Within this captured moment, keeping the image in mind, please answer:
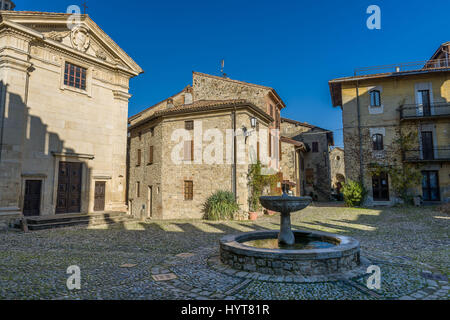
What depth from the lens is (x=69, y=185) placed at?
1291 centimetres

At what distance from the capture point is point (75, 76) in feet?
43.9

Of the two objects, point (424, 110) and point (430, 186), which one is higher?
point (424, 110)

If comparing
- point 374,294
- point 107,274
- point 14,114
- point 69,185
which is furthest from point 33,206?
point 374,294

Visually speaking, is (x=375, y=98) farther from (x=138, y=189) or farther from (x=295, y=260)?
(x=295, y=260)

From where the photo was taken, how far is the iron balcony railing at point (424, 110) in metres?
18.5

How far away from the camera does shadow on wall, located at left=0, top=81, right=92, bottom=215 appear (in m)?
10.5

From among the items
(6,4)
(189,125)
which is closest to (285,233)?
(189,125)

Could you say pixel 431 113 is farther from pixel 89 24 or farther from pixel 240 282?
→ pixel 89 24

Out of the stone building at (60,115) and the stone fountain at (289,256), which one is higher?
the stone building at (60,115)

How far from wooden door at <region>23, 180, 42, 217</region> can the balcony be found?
21.7 metres

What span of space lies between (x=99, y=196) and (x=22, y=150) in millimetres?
4200

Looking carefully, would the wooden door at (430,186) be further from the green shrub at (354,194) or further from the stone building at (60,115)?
the stone building at (60,115)

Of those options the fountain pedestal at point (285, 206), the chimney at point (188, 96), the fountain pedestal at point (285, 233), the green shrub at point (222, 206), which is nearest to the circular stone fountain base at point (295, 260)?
the fountain pedestal at point (285, 206)

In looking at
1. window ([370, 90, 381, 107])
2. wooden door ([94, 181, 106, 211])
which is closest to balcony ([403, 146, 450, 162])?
window ([370, 90, 381, 107])
